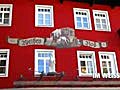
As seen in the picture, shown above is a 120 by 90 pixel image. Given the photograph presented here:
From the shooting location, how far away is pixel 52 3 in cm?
1827

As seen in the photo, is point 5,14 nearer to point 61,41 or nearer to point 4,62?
point 4,62

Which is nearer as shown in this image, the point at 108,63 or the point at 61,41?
the point at 61,41

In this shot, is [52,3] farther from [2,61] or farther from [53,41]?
[2,61]

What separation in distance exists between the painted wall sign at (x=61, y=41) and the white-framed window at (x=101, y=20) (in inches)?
48.8

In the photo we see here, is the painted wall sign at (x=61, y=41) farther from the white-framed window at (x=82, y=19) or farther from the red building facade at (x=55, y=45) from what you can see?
the white-framed window at (x=82, y=19)

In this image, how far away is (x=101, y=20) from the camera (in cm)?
1878

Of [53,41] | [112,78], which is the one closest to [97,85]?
[112,78]

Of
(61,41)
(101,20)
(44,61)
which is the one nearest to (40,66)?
(44,61)

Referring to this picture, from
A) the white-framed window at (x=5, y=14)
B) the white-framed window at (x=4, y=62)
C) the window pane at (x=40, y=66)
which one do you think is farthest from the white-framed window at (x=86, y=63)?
the white-framed window at (x=5, y=14)

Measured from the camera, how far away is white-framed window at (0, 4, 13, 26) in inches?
682

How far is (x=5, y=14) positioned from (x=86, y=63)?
20.0 feet

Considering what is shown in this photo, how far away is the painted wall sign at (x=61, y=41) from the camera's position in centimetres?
1675

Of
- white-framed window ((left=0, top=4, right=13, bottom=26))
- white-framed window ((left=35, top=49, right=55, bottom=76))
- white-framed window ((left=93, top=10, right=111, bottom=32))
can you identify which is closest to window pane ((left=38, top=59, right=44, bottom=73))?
white-framed window ((left=35, top=49, right=55, bottom=76))

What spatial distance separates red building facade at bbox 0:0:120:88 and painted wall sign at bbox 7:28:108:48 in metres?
0.07
